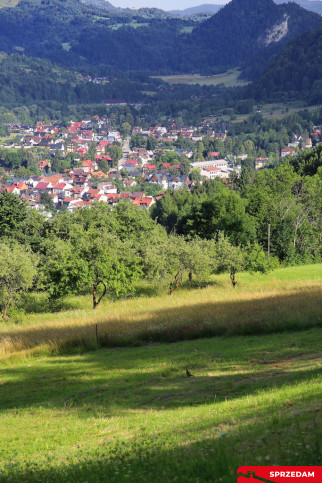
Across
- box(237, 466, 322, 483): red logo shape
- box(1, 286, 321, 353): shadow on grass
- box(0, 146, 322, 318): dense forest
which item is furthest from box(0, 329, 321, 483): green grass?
box(0, 146, 322, 318): dense forest

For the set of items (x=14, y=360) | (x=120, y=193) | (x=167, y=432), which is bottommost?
(x=120, y=193)

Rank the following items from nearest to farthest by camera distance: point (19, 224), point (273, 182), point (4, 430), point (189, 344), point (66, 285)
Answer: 1. point (4, 430)
2. point (189, 344)
3. point (66, 285)
4. point (19, 224)
5. point (273, 182)

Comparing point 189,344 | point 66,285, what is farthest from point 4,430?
point 66,285

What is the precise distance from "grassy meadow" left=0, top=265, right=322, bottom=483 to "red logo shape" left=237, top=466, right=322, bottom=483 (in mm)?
180

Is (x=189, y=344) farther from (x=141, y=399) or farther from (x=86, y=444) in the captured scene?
(x=86, y=444)

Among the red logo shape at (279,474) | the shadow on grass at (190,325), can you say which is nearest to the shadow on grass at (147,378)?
the shadow on grass at (190,325)

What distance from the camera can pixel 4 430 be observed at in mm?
9797

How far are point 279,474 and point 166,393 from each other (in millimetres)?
5439

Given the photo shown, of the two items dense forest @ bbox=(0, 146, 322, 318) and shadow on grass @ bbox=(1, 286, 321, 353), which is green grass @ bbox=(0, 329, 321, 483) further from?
dense forest @ bbox=(0, 146, 322, 318)

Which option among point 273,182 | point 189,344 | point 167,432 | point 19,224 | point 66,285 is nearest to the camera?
point 167,432

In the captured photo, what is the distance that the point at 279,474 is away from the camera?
5523 millimetres

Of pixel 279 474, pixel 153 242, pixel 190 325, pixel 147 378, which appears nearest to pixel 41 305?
pixel 153 242

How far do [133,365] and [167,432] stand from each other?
603 centimetres

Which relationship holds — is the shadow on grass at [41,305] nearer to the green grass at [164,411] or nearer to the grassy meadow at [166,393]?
the grassy meadow at [166,393]
